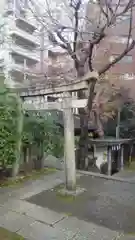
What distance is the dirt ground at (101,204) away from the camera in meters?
3.81

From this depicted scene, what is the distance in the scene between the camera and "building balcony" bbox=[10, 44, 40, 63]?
1755 cm

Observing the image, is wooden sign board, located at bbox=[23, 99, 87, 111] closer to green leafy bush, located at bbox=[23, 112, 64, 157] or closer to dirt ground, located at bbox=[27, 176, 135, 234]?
green leafy bush, located at bbox=[23, 112, 64, 157]

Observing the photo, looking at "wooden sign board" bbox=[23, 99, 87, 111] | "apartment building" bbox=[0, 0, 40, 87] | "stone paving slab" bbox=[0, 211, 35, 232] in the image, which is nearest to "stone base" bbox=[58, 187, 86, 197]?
"stone paving slab" bbox=[0, 211, 35, 232]

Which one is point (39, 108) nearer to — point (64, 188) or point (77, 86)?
point (77, 86)

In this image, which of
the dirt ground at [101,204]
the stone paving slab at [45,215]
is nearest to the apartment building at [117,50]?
the dirt ground at [101,204]

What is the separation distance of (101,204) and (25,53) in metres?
16.6

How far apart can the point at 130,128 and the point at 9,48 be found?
1068cm

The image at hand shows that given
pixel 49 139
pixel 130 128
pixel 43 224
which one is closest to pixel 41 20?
pixel 49 139

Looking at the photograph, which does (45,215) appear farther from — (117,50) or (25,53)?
(25,53)

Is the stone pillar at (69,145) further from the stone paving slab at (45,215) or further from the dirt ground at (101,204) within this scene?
the stone paving slab at (45,215)

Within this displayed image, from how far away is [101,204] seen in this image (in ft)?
14.9

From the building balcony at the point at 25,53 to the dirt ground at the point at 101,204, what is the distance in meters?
14.4

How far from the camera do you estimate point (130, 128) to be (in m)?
14.5

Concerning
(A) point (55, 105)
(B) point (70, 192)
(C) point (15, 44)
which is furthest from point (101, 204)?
(C) point (15, 44)
